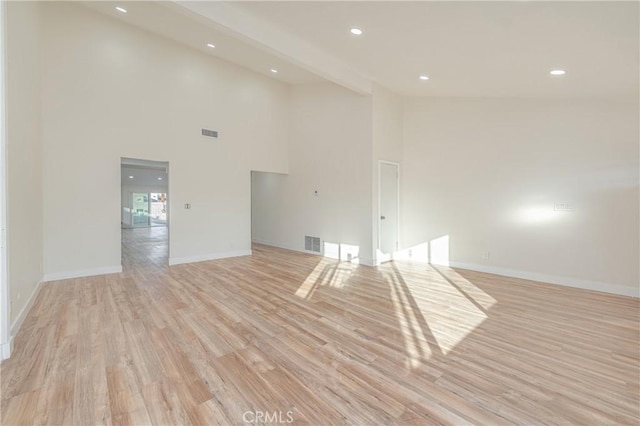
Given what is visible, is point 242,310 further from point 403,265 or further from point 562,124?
point 562,124

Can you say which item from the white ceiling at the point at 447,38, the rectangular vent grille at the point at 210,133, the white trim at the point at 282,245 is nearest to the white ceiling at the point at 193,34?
the white ceiling at the point at 447,38

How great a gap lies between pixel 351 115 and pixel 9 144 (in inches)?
205

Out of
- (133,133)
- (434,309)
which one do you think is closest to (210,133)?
(133,133)

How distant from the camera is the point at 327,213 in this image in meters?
6.78

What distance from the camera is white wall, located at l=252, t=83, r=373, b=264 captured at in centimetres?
602

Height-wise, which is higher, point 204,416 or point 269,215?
point 269,215

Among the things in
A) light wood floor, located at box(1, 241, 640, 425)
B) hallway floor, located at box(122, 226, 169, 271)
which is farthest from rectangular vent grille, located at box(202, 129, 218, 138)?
→ light wood floor, located at box(1, 241, 640, 425)

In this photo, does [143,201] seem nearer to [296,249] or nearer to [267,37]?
[296,249]

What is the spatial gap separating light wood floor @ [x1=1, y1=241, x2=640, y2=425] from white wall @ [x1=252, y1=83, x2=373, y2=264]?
7.57ft

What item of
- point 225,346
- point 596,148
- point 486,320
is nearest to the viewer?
point 225,346

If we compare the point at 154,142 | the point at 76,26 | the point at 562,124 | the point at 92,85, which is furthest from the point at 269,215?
the point at 562,124

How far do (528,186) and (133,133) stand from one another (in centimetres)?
725

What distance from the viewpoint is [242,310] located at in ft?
11.4

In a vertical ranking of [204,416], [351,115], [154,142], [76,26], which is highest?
[76,26]
